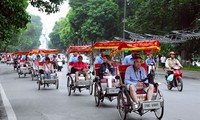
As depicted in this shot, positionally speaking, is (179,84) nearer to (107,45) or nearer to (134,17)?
(107,45)

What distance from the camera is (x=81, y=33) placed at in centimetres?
6316

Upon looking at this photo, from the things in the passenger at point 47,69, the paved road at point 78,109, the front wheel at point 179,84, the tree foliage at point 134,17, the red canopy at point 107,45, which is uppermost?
the tree foliage at point 134,17

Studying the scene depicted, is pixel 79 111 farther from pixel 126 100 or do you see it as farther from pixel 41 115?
pixel 126 100

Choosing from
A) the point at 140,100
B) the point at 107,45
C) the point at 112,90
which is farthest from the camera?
the point at 107,45

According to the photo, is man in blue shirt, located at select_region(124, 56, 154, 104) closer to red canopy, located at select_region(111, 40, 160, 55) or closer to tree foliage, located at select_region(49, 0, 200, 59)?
red canopy, located at select_region(111, 40, 160, 55)

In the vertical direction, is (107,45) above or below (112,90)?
above

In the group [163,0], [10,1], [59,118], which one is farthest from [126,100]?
[163,0]

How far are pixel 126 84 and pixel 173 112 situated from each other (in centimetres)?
201

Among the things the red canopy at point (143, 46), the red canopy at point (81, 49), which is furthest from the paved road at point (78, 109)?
the red canopy at point (81, 49)

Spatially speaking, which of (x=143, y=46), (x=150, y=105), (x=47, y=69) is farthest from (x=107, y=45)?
→ (x=47, y=69)

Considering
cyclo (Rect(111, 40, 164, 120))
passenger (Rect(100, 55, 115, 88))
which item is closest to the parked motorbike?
passenger (Rect(100, 55, 115, 88))

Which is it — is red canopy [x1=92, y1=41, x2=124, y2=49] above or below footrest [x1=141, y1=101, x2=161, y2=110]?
above

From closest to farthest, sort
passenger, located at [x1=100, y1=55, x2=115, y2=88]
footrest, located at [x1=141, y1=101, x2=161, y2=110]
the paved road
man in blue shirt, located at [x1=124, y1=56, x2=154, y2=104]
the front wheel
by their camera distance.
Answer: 1. footrest, located at [x1=141, y1=101, x2=161, y2=110]
2. man in blue shirt, located at [x1=124, y1=56, x2=154, y2=104]
3. the paved road
4. passenger, located at [x1=100, y1=55, x2=115, y2=88]
5. the front wheel

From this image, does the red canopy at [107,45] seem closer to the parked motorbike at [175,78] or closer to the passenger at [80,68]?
the passenger at [80,68]
